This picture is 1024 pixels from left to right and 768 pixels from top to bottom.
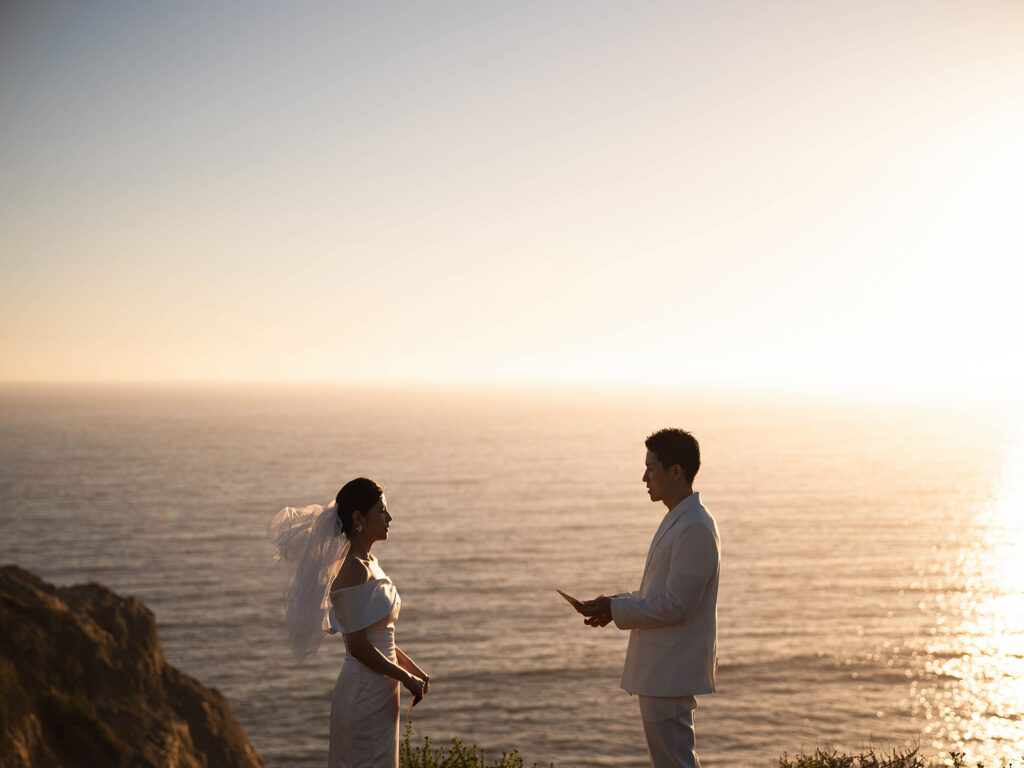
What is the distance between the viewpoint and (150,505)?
83.2m

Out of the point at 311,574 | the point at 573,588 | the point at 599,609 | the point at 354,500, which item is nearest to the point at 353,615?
the point at 311,574

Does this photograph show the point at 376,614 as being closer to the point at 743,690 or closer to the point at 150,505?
the point at 743,690

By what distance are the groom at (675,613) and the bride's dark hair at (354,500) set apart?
179 cm

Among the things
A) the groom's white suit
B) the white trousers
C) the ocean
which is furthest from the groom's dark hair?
the ocean

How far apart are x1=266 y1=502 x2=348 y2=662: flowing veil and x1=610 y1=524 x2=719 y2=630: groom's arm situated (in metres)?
2.15

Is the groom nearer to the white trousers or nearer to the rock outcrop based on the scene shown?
the white trousers

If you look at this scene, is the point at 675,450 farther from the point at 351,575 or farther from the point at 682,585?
the point at 351,575

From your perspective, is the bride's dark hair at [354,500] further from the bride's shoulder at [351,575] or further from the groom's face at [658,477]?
the groom's face at [658,477]

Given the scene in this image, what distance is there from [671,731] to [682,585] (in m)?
1.03

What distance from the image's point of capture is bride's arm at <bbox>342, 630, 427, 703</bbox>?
560cm

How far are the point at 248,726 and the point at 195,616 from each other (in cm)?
1653

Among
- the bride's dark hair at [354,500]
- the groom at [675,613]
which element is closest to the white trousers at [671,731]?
the groom at [675,613]

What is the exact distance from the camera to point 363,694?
5.70 m

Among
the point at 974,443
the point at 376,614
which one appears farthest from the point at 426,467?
the point at 974,443
